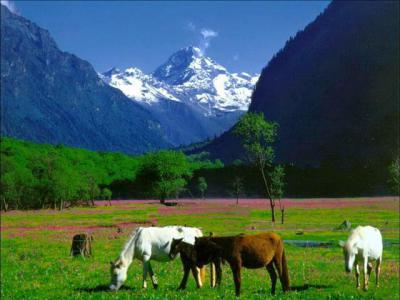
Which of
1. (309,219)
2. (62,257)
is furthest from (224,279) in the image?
(309,219)

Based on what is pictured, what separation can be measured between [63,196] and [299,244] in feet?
315

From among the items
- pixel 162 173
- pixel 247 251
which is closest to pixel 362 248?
pixel 247 251

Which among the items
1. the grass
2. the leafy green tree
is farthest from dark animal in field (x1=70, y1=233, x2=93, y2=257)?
the leafy green tree

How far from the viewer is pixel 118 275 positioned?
20062 mm

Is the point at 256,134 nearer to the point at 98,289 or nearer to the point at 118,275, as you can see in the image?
the point at 98,289

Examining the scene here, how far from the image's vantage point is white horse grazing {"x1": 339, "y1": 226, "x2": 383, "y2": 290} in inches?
778

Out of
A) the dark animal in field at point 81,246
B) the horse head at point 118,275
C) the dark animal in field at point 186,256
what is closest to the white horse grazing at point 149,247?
the horse head at point 118,275

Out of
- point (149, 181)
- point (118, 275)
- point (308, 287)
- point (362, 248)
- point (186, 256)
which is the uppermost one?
point (149, 181)

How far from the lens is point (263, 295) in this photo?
723 inches

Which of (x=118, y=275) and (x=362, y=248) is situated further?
(x=362, y=248)

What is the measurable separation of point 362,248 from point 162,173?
133m

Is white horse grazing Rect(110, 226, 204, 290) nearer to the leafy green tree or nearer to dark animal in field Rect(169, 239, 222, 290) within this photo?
dark animal in field Rect(169, 239, 222, 290)

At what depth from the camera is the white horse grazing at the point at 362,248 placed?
64.8 feet

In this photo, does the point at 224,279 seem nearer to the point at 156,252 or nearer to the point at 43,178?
the point at 156,252
